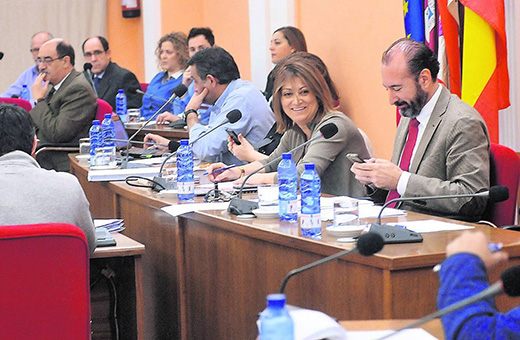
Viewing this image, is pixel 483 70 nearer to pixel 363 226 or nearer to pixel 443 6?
pixel 443 6

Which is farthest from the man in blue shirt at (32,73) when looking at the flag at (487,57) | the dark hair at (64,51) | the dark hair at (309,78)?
the flag at (487,57)

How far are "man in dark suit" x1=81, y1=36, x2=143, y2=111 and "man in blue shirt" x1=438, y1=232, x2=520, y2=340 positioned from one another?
6320 mm

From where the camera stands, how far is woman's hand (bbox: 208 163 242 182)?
386 cm

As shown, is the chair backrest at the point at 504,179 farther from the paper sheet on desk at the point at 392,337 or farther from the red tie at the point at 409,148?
the paper sheet on desk at the point at 392,337

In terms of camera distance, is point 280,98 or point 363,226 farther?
point 280,98

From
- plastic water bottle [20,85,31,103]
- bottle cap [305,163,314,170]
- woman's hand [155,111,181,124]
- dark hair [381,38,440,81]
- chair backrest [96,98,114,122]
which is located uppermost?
dark hair [381,38,440,81]

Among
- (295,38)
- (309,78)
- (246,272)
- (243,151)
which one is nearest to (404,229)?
(246,272)

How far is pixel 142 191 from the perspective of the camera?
3670 millimetres

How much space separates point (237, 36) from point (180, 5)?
1338 millimetres

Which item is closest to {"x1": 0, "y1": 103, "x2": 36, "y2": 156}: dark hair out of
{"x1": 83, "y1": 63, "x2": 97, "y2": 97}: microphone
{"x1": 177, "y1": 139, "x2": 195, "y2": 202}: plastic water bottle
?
{"x1": 177, "y1": 139, "x2": 195, "y2": 202}: plastic water bottle

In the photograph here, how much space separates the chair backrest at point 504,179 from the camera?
292cm

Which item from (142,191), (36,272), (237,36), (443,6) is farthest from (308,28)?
(36,272)

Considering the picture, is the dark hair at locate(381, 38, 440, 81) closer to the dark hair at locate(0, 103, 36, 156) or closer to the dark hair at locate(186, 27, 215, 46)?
the dark hair at locate(0, 103, 36, 156)

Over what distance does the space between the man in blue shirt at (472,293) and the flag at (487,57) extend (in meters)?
2.54
